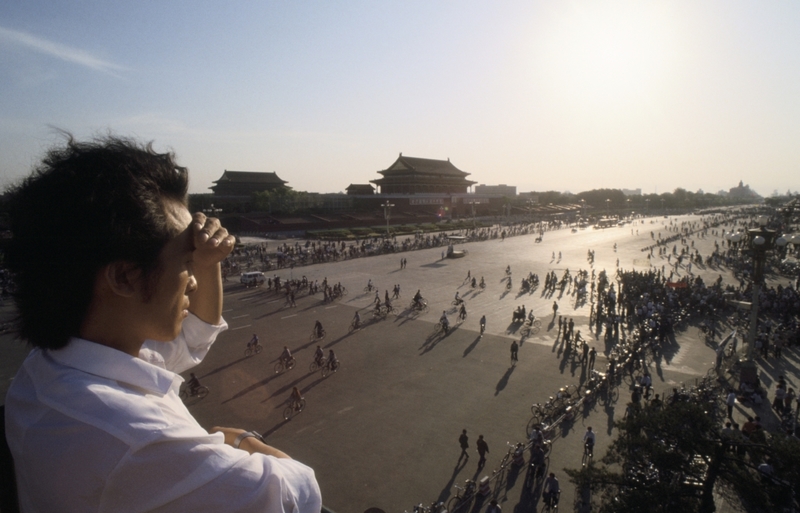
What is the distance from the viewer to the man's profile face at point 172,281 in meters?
1.14

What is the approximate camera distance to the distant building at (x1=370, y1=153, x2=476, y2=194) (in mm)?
67750

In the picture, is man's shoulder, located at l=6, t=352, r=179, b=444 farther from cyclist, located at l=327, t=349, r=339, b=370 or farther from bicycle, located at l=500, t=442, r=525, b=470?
cyclist, located at l=327, t=349, r=339, b=370

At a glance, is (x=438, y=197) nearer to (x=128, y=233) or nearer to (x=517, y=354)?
(x=517, y=354)

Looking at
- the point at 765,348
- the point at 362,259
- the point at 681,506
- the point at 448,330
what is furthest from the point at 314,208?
the point at 681,506

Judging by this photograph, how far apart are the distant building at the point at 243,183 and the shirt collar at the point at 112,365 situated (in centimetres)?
5863

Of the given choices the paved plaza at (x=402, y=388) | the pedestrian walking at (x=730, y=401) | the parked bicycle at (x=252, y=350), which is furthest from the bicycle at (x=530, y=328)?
the parked bicycle at (x=252, y=350)

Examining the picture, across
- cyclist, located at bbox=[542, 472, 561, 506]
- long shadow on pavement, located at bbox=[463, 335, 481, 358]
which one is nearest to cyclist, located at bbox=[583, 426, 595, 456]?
cyclist, located at bbox=[542, 472, 561, 506]

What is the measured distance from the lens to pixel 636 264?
104ft

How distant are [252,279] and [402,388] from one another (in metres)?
14.6

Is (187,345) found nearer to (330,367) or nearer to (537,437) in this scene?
(537,437)

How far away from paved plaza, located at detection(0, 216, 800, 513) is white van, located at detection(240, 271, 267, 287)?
205cm

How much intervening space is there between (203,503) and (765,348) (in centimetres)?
1670

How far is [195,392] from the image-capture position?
997cm

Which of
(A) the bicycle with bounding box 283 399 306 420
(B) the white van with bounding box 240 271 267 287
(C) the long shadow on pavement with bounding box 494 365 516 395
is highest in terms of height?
(B) the white van with bounding box 240 271 267 287
